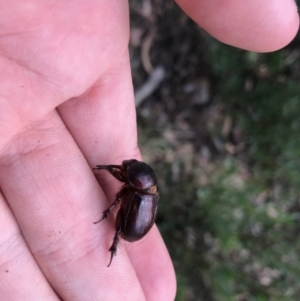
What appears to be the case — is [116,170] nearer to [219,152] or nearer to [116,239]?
[116,239]

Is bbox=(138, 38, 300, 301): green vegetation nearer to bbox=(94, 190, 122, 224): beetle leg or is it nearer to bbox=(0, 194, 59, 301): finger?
bbox=(94, 190, 122, 224): beetle leg

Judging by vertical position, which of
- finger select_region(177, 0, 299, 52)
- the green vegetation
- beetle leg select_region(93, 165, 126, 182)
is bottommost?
the green vegetation

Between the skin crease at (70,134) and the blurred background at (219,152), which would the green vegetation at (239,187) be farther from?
the skin crease at (70,134)

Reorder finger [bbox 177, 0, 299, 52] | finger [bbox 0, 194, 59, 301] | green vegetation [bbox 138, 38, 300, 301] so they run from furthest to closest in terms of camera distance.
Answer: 1. green vegetation [bbox 138, 38, 300, 301]
2. finger [bbox 0, 194, 59, 301]
3. finger [bbox 177, 0, 299, 52]

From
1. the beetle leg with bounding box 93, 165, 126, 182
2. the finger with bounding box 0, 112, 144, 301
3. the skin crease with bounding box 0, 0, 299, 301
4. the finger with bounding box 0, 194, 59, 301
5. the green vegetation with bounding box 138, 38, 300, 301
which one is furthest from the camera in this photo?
the green vegetation with bounding box 138, 38, 300, 301

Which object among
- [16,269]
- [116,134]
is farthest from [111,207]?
[16,269]

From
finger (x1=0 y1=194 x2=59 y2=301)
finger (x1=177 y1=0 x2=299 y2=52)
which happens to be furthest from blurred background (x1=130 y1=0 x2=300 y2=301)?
finger (x1=0 y1=194 x2=59 y2=301)

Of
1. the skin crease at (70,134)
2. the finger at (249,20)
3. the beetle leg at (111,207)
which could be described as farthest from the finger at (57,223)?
the finger at (249,20)

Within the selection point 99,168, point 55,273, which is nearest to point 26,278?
point 55,273

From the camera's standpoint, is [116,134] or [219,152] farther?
[219,152]
